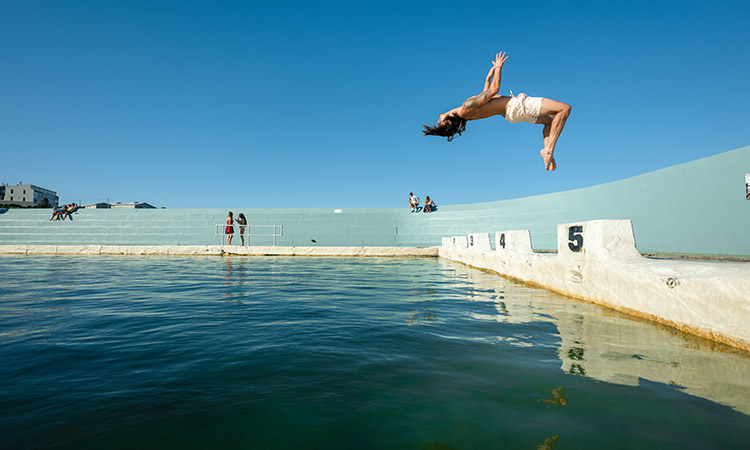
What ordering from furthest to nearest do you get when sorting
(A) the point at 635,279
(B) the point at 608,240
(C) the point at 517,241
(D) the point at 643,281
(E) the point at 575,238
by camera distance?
(C) the point at 517,241, (E) the point at 575,238, (B) the point at 608,240, (A) the point at 635,279, (D) the point at 643,281

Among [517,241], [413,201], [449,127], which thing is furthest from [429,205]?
[449,127]

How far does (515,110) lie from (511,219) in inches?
634

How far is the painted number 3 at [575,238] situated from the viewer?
4.39 meters

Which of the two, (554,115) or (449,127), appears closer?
(554,115)

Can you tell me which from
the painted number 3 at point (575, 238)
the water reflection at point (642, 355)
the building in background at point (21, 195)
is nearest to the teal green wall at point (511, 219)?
the painted number 3 at point (575, 238)

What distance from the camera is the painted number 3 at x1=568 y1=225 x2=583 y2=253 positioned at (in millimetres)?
4387

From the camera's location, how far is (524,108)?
4.18 m

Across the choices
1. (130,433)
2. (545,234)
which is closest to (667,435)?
(130,433)

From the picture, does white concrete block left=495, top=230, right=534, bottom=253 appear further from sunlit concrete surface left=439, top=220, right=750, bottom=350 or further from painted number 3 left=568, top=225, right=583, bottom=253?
painted number 3 left=568, top=225, right=583, bottom=253

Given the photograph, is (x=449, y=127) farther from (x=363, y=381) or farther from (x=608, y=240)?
(x=363, y=381)

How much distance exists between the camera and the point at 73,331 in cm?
Result: 287

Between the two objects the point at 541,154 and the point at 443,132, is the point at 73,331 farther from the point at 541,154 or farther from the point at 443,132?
the point at 541,154

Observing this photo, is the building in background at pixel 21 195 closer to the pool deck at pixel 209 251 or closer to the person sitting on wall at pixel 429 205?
the pool deck at pixel 209 251

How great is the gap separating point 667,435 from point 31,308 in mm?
5303
